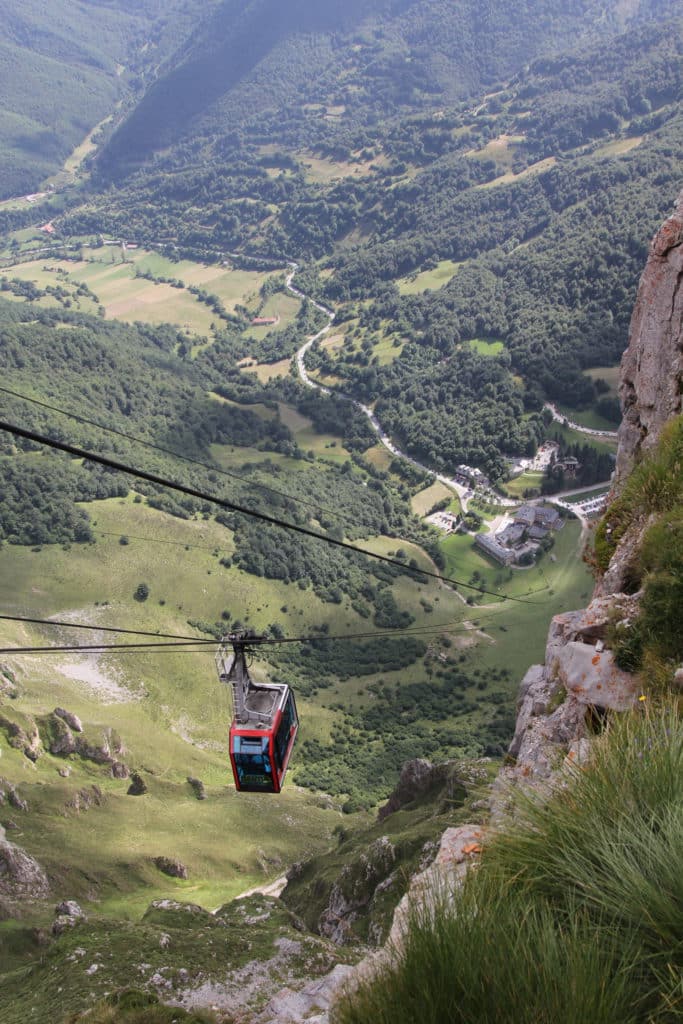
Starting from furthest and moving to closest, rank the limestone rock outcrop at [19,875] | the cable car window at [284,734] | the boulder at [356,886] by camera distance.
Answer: the limestone rock outcrop at [19,875] < the boulder at [356,886] < the cable car window at [284,734]

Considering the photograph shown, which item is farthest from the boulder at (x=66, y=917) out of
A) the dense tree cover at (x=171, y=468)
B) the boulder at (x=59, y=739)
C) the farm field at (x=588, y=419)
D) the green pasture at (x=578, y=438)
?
the farm field at (x=588, y=419)

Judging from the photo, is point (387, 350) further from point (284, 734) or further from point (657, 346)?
point (284, 734)

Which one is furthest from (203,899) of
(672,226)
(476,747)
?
(672,226)

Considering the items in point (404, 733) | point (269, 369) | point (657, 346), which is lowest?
point (404, 733)

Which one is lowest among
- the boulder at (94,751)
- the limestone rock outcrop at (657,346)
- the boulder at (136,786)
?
the boulder at (136,786)

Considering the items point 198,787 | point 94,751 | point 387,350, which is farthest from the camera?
point 387,350

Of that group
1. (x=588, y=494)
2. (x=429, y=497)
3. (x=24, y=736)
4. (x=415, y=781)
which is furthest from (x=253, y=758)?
(x=429, y=497)

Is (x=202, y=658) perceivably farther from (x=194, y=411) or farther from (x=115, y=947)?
(x=194, y=411)

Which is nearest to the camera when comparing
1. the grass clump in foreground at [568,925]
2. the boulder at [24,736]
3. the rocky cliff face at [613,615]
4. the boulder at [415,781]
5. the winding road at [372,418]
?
the grass clump in foreground at [568,925]

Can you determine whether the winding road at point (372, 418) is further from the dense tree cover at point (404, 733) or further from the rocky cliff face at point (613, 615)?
the rocky cliff face at point (613, 615)
